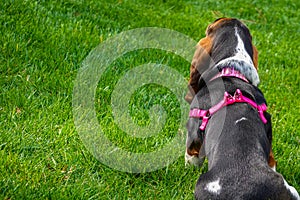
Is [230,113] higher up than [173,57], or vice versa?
[230,113]

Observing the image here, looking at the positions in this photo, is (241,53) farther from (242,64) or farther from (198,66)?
(198,66)

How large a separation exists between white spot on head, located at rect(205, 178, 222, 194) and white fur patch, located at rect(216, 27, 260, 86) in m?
1.24

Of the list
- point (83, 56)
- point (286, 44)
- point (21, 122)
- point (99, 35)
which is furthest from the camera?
point (286, 44)

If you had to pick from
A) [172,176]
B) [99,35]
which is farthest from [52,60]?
[172,176]

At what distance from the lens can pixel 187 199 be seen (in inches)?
178

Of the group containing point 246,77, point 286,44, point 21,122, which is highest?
point 246,77

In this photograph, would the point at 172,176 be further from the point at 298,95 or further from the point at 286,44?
the point at 286,44

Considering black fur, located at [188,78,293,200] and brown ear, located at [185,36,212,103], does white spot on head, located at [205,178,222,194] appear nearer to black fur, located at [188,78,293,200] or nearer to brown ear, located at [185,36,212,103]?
black fur, located at [188,78,293,200]

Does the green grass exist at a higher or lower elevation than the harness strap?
lower

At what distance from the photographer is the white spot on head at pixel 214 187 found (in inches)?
143

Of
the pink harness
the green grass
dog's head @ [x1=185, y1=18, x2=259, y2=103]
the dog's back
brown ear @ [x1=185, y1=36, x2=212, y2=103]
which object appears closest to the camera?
the dog's back

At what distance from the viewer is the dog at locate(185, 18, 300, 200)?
3652mm

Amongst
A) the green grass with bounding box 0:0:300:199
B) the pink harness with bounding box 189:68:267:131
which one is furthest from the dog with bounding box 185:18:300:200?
the green grass with bounding box 0:0:300:199

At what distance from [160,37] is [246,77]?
2.29 metres
